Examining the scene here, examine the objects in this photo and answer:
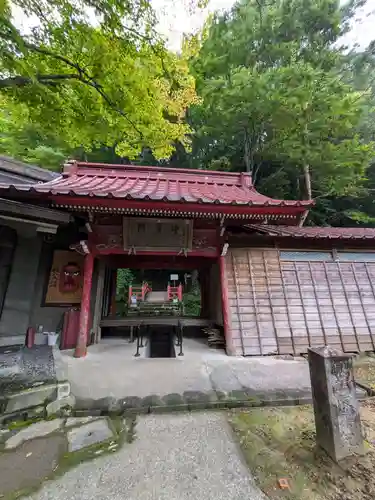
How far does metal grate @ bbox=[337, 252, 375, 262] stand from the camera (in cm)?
611

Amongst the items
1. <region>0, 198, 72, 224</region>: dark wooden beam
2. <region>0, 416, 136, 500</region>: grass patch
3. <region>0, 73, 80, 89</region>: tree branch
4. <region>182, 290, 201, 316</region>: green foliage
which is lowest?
<region>0, 416, 136, 500</region>: grass patch

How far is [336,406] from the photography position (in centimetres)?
204

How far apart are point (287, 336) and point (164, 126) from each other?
527 cm

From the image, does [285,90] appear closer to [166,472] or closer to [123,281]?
[166,472]

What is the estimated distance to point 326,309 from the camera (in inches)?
218

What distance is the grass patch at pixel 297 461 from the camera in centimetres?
173

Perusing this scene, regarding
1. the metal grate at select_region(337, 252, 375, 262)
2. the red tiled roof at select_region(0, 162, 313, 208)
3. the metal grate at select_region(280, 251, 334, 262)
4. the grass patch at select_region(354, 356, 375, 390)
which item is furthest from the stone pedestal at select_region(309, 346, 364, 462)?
the metal grate at select_region(337, 252, 375, 262)

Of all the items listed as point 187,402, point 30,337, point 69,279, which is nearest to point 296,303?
point 187,402

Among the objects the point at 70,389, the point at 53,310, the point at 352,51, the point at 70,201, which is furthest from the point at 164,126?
the point at 352,51

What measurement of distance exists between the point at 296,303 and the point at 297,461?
3880 millimetres

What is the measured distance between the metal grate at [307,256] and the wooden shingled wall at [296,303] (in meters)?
0.11

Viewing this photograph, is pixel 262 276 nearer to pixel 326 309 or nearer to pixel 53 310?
pixel 326 309

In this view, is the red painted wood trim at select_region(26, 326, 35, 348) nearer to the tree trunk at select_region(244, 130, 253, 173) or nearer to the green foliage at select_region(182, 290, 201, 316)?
the green foliage at select_region(182, 290, 201, 316)

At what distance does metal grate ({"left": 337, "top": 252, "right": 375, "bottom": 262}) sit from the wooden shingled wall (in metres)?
0.11
